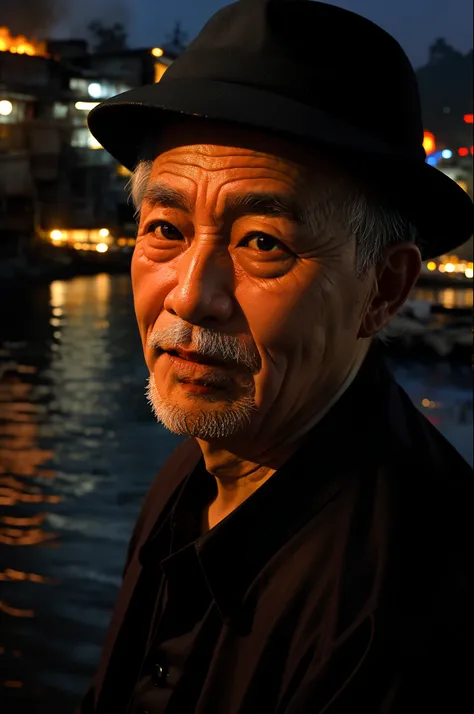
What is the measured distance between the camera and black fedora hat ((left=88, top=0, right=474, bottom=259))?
1582mm

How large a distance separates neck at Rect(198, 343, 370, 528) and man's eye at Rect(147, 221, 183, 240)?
19.0 inches

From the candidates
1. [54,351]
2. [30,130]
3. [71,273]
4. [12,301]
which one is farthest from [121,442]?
[30,130]

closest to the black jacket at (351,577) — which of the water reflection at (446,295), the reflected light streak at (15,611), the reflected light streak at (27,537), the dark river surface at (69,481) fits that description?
the dark river surface at (69,481)

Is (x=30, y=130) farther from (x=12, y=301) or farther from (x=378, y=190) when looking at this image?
(x=378, y=190)

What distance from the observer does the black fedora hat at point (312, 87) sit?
158 cm

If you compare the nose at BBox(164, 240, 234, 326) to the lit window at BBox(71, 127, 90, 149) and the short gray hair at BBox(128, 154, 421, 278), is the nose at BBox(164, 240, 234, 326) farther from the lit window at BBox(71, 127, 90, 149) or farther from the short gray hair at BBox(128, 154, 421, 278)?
the lit window at BBox(71, 127, 90, 149)

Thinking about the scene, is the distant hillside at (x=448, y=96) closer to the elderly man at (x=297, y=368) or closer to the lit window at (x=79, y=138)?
the lit window at (x=79, y=138)

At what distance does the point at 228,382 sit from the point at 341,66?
2.20 ft

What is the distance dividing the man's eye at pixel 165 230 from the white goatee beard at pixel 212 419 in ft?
1.16

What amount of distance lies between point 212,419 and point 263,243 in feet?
1.25

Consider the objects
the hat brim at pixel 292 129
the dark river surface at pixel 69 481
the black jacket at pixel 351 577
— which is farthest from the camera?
the dark river surface at pixel 69 481

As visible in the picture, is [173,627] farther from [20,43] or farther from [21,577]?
[20,43]

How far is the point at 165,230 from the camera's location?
1.79 m

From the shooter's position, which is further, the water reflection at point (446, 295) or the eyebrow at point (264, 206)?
the water reflection at point (446, 295)
